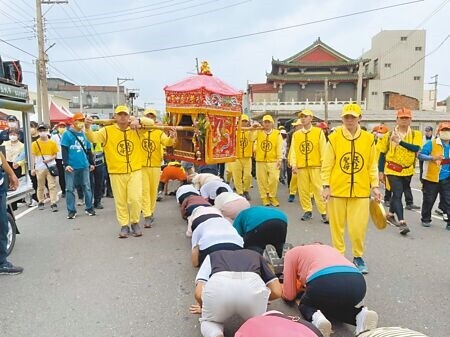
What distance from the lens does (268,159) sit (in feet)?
26.1

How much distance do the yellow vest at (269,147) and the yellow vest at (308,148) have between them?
2.71 feet

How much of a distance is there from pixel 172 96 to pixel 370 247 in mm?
4034

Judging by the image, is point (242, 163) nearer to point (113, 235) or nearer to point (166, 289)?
point (113, 235)

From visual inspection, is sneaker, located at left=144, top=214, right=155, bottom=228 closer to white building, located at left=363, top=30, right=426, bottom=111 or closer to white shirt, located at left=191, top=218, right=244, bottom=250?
white shirt, located at left=191, top=218, right=244, bottom=250

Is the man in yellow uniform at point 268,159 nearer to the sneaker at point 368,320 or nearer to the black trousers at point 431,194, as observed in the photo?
the black trousers at point 431,194

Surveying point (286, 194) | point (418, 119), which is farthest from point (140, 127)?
point (418, 119)

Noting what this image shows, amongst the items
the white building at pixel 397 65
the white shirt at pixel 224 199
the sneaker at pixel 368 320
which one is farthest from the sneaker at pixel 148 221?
the white building at pixel 397 65

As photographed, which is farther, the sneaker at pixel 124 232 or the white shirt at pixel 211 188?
the white shirt at pixel 211 188

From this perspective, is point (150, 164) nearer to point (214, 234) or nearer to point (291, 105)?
point (214, 234)

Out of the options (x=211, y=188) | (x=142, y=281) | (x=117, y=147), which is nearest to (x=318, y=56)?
(x=211, y=188)

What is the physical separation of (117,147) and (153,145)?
1.02 metres

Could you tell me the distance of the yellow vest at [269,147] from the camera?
794cm

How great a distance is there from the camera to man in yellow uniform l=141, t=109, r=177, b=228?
21.2ft

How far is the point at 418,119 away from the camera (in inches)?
1202
